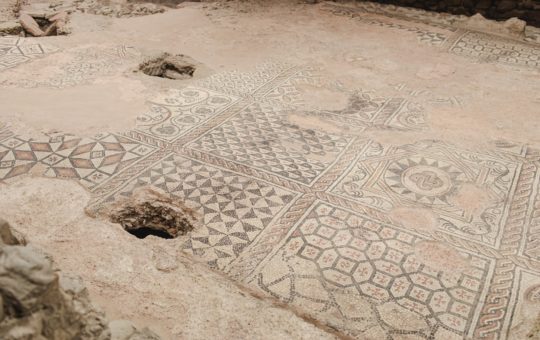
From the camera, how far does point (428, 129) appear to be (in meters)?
3.34

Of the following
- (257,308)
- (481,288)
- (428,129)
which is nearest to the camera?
(257,308)

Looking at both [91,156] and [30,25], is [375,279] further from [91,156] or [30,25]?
[30,25]

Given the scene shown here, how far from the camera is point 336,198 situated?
2.64m

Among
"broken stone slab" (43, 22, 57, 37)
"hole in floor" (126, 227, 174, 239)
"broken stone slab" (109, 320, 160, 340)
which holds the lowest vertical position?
"hole in floor" (126, 227, 174, 239)

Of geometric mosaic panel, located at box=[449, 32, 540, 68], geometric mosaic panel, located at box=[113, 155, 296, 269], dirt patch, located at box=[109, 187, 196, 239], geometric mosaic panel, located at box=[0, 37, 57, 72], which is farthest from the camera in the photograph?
geometric mosaic panel, located at box=[449, 32, 540, 68]

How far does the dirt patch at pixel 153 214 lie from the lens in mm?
2469

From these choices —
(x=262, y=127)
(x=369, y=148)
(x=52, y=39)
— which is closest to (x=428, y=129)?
(x=369, y=148)

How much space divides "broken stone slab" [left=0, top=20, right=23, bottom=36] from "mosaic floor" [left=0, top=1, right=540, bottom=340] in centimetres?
124

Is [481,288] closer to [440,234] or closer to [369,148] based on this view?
[440,234]

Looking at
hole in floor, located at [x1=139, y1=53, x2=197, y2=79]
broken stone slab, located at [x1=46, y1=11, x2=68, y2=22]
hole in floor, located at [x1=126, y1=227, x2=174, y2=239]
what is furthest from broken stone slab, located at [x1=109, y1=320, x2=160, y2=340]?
broken stone slab, located at [x1=46, y1=11, x2=68, y2=22]

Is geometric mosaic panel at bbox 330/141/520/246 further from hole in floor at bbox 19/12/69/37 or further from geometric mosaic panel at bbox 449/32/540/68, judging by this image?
hole in floor at bbox 19/12/69/37

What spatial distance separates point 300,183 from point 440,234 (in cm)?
74

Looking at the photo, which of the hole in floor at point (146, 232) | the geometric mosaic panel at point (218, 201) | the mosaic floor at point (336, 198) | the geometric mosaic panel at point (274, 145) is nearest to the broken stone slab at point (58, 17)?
the mosaic floor at point (336, 198)

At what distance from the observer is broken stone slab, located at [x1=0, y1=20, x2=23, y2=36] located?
15.8ft
